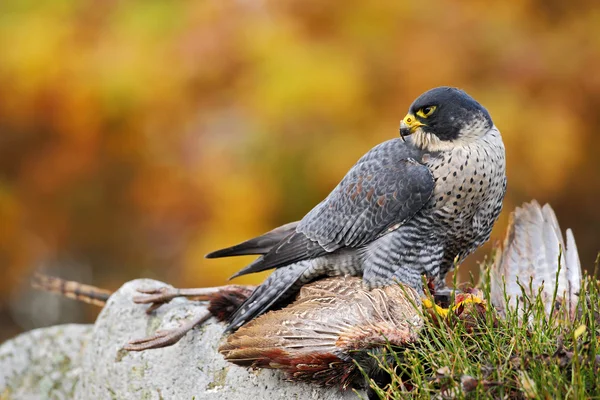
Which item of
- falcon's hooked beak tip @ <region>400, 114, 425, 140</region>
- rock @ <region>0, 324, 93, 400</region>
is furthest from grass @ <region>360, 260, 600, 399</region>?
rock @ <region>0, 324, 93, 400</region>

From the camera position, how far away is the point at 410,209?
3.00 meters

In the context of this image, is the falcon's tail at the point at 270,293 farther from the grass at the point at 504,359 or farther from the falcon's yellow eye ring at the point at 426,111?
the falcon's yellow eye ring at the point at 426,111

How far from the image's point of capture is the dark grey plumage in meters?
2.98

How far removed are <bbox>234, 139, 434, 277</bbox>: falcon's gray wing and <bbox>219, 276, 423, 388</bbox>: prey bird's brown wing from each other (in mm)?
283

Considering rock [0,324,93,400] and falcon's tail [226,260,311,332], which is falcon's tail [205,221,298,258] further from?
rock [0,324,93,400]

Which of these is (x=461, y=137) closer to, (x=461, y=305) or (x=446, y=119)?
(x=446, y=119)

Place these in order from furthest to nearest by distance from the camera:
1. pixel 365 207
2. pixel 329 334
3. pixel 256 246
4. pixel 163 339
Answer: pixel 256 246
pixel 163 339
pixel 365 207
pixel 329 334

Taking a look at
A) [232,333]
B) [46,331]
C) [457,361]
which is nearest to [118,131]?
[46,331]

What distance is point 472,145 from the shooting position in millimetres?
2996

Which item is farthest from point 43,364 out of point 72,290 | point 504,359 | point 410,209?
point 504,359

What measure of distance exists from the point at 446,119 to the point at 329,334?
0.95 meters

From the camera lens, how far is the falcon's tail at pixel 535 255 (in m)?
3.33

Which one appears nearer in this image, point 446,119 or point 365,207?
point 446,119

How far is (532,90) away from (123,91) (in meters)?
3.00
